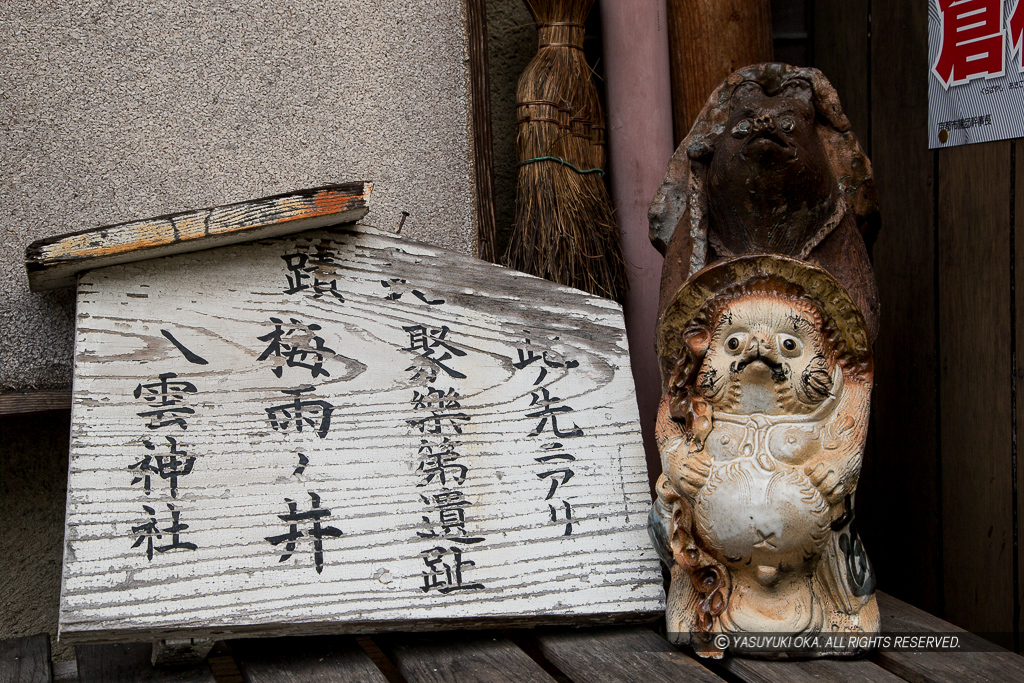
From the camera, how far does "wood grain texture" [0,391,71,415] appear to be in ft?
5.61

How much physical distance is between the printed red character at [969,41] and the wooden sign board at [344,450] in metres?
1.00

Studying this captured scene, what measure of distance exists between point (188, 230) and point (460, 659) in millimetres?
882

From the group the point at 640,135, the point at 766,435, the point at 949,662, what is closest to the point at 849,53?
the point at 640,135

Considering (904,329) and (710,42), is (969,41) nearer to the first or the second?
(710,42)

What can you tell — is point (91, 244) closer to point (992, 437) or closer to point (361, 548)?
point (361, 548)

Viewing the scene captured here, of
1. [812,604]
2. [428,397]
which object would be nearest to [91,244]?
[428,397]

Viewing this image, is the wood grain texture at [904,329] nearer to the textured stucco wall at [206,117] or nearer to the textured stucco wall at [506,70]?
the textured stucco wall at [506,70]

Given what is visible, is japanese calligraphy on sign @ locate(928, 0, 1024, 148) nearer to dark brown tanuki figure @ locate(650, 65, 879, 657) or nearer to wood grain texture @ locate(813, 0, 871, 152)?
wood grain texture @ locate(813, 0, 871, 152)

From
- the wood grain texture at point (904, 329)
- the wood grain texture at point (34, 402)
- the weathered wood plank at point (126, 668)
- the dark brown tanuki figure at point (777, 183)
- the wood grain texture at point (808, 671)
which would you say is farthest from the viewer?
the wood grain texture at point (904, 329)

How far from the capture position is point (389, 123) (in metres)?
2.02

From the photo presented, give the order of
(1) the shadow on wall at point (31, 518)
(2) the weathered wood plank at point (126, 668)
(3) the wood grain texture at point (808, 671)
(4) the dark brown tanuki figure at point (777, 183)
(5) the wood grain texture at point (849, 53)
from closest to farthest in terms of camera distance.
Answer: (3) the wood grain texture at point (808, 671) → (2) the weathered wood plank at point (126, 668) → (4) the dark brown tanuki figure at point (777, 183) → (1) the shadow on wall at point (31, 518) → (5) the wood grain texture at point (849, 53)

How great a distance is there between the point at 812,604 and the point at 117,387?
1243 mm

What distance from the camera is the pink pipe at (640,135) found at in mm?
2137

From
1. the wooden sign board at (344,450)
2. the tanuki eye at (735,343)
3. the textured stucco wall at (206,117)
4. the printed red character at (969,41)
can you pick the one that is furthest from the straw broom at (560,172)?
the printed red character at (969,41)
